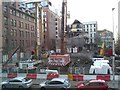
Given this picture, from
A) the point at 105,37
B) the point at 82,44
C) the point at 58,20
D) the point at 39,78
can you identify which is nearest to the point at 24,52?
the point at 39,78

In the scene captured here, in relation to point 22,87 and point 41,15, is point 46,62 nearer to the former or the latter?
point 41,15

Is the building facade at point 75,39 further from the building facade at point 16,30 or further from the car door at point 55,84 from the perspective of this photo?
the car door at point 55,84

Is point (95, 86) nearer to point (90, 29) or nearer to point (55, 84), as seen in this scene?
point (55, 84)

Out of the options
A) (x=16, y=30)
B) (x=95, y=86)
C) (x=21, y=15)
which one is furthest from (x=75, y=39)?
(x=95, y=86)

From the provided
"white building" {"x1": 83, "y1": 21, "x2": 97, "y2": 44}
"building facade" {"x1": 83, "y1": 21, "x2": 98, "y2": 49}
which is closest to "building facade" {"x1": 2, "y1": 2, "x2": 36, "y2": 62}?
"building facade" {"x1": 83, "y1": 21, "x2": 98, "y2": 49}

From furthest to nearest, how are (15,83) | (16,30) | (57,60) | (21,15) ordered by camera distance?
(57,60), (21,15), (16,30), (15,83)

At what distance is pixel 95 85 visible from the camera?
308cm

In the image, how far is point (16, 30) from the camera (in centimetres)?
535

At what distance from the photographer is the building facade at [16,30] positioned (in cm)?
488

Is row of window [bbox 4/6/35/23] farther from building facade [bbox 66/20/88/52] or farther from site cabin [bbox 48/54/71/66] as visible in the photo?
building facade [bbox 66/20/88/52]

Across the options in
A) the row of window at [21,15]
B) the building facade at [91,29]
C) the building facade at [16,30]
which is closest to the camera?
the building facade at [16,30]

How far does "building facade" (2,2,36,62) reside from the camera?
488 centimetres

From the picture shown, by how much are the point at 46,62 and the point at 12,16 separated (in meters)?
1.72

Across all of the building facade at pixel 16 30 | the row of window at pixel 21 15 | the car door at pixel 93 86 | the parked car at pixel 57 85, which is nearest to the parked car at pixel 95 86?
the car door at pixel 93 86
